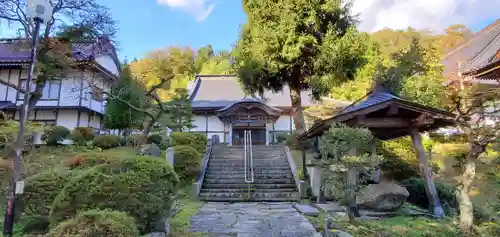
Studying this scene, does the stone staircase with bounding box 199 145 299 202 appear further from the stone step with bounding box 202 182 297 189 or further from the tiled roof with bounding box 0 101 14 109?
the tiled roof with bounding box 0 101 14 109

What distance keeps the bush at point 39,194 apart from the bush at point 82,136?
9.78 meters

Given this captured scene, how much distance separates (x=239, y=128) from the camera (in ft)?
64.1

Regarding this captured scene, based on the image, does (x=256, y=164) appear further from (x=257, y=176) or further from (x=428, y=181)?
(x=428, y=181)

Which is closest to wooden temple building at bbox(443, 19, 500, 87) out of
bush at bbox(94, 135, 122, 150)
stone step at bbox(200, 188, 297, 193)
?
stone step at bbox(200, 188, 297, 193)

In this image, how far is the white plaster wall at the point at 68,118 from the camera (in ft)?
56.1

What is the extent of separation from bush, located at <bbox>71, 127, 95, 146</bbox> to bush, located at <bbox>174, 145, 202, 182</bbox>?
6.21 m

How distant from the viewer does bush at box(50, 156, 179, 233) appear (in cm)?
383

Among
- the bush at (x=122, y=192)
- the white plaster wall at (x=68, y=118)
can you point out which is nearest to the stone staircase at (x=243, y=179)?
the bush at (x=122, y=192)

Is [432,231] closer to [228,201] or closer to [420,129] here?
[420,129]

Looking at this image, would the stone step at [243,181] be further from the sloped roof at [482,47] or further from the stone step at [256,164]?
the sloped roof at [482,47]

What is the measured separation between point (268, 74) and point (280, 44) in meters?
1.45

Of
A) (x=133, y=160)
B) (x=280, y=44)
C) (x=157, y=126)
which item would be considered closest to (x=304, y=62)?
(x=280, y=44)

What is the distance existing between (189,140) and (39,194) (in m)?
7.59

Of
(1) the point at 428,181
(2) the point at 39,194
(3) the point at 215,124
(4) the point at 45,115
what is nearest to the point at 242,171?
(1) the point at 428,181
